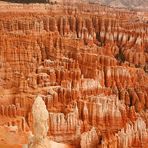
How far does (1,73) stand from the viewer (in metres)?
21.9

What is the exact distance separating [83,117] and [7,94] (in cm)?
342

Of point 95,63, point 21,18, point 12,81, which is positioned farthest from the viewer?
point 21,18

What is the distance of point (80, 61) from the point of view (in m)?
24.9

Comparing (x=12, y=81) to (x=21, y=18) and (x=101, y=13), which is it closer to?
(x=21, y=18)

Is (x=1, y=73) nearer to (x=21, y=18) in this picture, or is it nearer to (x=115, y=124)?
(x=115, y=124)

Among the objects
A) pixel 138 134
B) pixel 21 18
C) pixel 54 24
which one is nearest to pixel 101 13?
pixel 54 24

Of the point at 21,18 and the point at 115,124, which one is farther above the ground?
the point at 21,18

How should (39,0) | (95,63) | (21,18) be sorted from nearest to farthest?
(95,63), (21,18), (39,0)

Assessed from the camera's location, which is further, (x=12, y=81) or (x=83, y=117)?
(x=12, y=81)

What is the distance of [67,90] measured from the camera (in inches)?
786

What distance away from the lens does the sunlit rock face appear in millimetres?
16156

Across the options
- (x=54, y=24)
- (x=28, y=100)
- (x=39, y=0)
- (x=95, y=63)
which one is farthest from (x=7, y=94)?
(x=39, y=0)

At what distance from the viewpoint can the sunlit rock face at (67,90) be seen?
16.2 metres

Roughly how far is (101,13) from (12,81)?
19865 mm
